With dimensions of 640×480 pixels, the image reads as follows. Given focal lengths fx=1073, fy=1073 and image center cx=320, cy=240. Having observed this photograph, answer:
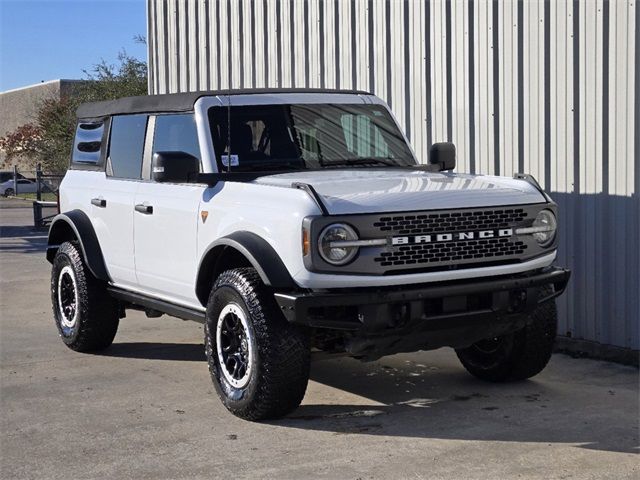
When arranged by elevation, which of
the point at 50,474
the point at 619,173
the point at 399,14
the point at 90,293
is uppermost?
the point at 399,14

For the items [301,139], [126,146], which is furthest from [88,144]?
[301,139]

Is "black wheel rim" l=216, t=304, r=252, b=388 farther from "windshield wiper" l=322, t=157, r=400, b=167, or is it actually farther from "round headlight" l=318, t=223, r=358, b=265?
"windshield wiper" l=322, t=157, r=400, b=167

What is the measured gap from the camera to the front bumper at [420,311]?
5918mm

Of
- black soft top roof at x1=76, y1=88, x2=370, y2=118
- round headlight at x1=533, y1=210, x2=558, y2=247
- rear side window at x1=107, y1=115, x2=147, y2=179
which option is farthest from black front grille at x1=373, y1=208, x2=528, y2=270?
rear side window at x1=107, y1=115, x2=147, y2=179

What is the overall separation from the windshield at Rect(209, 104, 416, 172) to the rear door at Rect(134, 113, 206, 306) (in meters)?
0.27

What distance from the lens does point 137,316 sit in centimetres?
1075

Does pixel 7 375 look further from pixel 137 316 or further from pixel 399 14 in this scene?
pixel 399 14

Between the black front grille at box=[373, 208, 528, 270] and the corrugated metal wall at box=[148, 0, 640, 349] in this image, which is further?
the corrugated metal wall at box=[148, 0, 640, 349]

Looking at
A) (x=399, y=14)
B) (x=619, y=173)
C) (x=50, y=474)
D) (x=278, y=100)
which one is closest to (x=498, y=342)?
(x=619, y=173)

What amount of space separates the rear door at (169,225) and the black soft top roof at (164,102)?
0.08 meters

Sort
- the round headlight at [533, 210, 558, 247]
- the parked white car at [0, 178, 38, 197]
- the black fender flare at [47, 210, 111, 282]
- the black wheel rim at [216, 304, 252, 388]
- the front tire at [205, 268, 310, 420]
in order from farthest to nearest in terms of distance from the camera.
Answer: the parked white car at [0, 178, 38, 197] → the black fender flare at [47, 210, 111, 282] → the round headlight at [533, 210, 558, 247] → the black wheel rim at [216, 304, 252, 388] → the front tire at [205, 268, 310, 420]

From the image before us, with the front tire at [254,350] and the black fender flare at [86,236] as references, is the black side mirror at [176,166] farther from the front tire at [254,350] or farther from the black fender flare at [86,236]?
the black fender flare at [86,236]

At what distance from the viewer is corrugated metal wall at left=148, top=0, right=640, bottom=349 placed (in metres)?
8.08

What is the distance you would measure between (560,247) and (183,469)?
423cm
